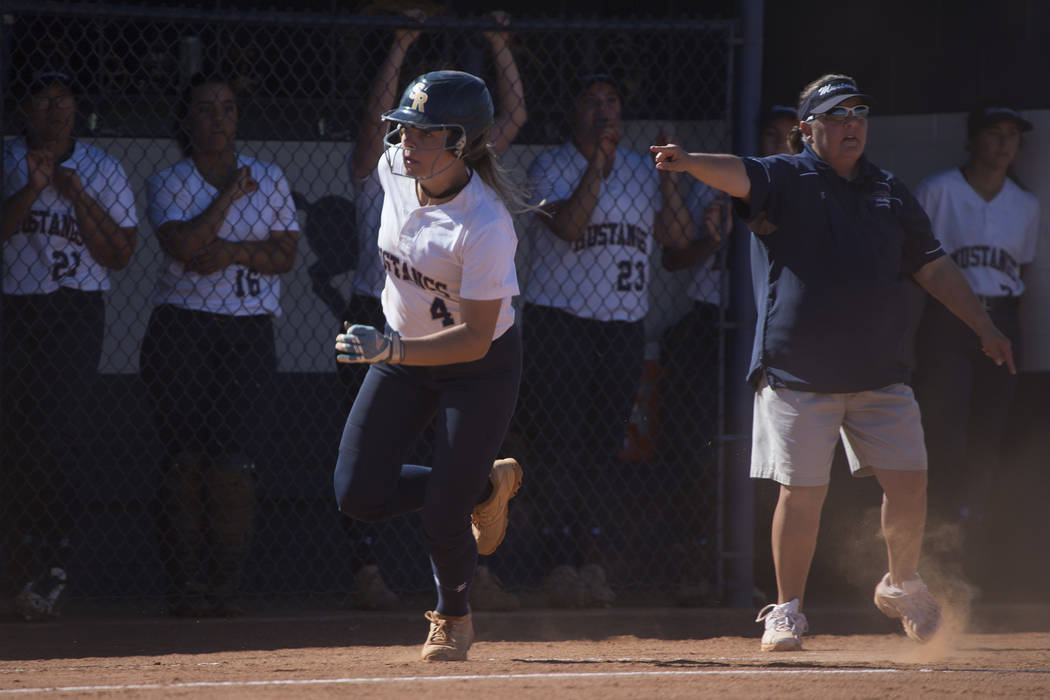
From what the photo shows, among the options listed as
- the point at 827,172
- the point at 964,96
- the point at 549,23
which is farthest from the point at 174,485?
the point at 964,96

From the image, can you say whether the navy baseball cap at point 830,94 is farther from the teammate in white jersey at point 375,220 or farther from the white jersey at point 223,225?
the white jersey at point 223,225

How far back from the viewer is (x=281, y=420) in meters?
7.07

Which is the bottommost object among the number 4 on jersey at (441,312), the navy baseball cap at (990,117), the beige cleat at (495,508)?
the beige cleat at (495,508)

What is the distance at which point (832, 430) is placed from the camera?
5.02 m

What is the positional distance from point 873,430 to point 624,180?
6.34 feet

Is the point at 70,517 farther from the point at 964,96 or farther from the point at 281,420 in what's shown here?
the point at 964,96

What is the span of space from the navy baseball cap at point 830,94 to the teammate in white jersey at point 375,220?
1508 millimetres

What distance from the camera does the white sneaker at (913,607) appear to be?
5.04 metres

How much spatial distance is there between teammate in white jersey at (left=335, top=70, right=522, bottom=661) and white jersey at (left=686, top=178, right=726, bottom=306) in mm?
2154

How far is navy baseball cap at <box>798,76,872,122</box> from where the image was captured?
15.9 feet

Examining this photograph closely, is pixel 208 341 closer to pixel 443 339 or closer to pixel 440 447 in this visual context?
pixel 440 447

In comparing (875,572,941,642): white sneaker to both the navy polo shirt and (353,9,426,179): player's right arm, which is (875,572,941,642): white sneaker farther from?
(353,9,426,179): player's right arm

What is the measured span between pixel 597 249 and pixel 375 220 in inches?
41.9

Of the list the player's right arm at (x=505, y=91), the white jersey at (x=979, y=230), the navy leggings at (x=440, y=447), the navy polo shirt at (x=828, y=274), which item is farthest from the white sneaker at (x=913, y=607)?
the player's right arm at (x=505, y=91)
